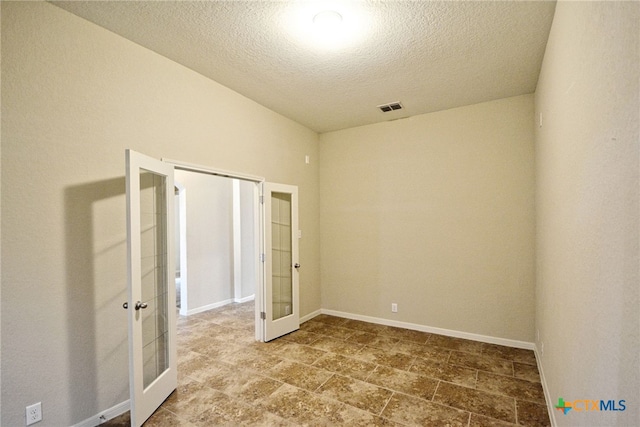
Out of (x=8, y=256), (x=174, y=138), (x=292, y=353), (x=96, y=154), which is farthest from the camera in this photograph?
(x=292, y=353)

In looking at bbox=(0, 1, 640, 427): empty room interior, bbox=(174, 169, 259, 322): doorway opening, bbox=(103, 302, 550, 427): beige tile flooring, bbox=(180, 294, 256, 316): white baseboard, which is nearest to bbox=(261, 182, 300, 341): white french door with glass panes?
bbox=(0, 1, 640, 427): empty room interior

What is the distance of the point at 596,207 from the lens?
129cm

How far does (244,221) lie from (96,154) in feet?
12.3

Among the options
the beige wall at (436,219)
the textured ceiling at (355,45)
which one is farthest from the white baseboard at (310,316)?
the textured ceiling at (355,45)

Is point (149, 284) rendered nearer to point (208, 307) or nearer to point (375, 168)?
point (208, 307)

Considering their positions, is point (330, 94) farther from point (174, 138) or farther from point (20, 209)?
point (20, 209)

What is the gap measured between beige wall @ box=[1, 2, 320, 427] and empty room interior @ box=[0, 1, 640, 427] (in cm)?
1

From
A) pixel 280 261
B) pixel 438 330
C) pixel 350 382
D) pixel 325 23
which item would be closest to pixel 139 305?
pixel 350 382

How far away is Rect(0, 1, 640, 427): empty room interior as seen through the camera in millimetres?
1357

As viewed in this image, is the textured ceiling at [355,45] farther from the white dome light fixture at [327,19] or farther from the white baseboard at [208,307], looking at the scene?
the white baseboard at [208,307]

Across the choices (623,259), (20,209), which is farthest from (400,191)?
(20,209)

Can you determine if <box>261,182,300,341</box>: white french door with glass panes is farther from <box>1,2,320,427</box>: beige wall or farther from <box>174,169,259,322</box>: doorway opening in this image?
<box>1,2,320,427</box>: beige wall

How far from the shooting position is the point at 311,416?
2406 mm

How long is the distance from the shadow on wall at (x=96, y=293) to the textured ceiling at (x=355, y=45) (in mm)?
1299
